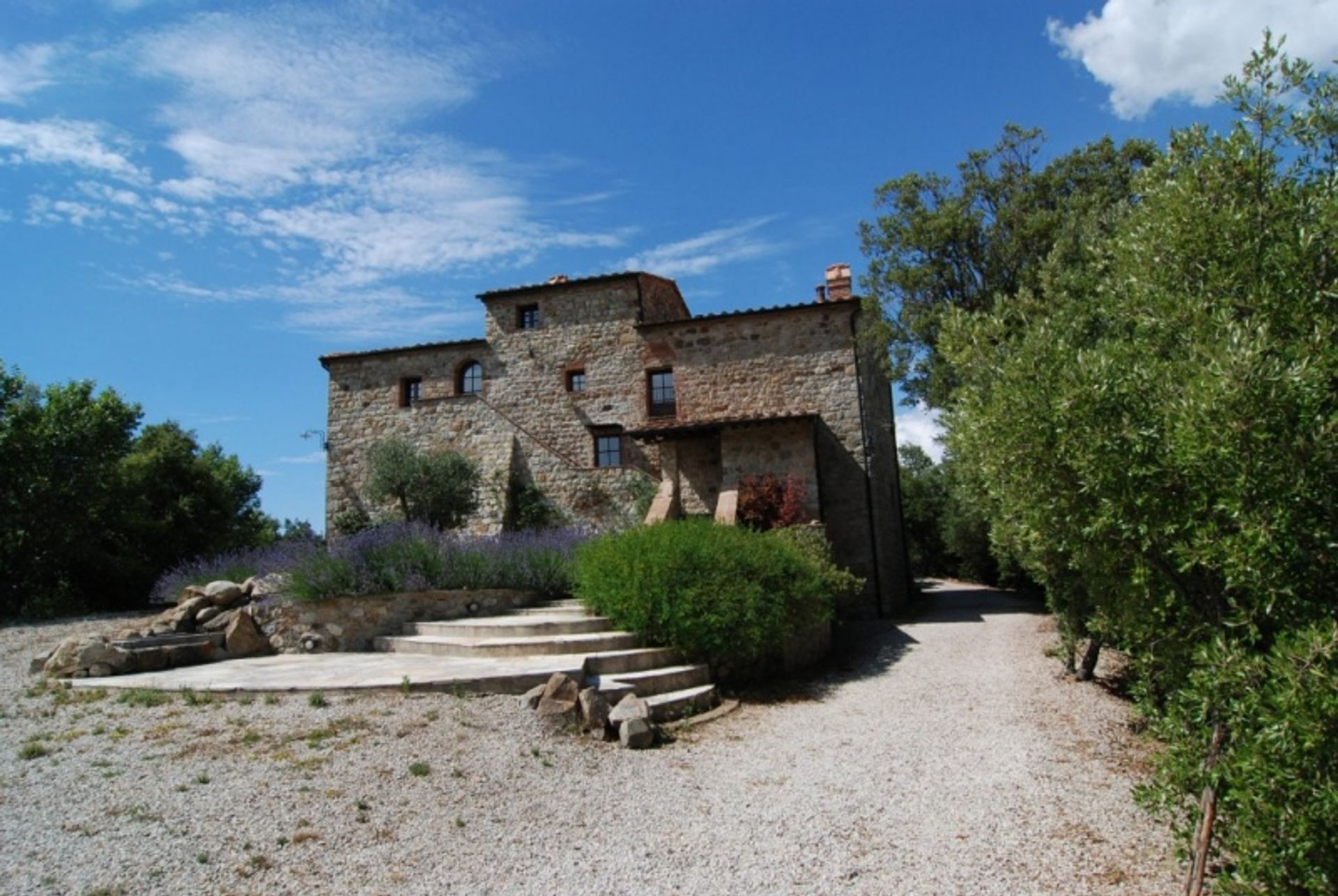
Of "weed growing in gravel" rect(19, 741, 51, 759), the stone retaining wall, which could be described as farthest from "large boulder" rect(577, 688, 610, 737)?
the stone retaining wall

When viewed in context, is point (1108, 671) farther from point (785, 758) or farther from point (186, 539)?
point (186, 539)

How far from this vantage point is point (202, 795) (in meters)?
4.66

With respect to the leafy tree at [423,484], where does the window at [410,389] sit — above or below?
above

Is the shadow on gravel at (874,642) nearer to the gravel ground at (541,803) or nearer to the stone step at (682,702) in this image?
the stone step at (682,702)

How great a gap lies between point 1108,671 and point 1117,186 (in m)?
8.68

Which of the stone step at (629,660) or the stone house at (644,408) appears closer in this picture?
the stone step at (629,660)

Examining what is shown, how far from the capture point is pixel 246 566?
11516 mm

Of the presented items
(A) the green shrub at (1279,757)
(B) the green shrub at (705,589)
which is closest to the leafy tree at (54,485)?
(B) the green shrub at (705,589)

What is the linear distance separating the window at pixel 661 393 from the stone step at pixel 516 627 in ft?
30.0

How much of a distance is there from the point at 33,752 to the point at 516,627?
4.41 meters

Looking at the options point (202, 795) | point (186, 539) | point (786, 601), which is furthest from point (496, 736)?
point (186, 539)

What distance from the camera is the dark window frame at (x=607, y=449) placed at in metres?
18.1

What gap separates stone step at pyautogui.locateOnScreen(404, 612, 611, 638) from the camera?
8.79 m

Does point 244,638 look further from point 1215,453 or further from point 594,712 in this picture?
point 1215,453
